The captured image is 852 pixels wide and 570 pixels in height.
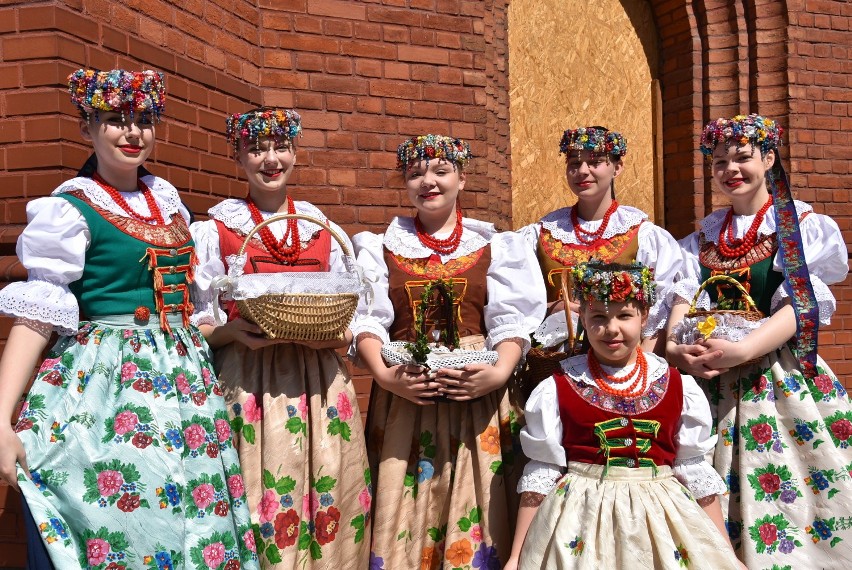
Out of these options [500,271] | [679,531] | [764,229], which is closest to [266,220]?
[500,271]

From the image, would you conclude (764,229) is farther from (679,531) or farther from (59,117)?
(59,117)

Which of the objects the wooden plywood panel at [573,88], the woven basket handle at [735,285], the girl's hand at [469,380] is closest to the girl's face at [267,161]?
the girl's hand at [469,380]

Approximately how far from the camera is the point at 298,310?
314cm

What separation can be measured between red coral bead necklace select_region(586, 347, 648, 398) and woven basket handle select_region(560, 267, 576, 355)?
202mm

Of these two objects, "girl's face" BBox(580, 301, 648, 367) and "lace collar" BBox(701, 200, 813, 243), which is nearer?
"girl's face" BBox(580, 301, 648, 367)

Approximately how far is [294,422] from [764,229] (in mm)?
2121

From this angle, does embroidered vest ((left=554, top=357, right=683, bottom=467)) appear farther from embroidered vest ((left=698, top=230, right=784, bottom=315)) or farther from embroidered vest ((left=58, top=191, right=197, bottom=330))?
embroidered vest ((left=58, top=191, right=197, bottom=330))

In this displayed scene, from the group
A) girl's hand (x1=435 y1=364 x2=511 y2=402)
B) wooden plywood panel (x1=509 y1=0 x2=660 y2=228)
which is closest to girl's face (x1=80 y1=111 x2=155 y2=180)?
girl's hand (x1=435 y1=364 x2=511 y2=402)

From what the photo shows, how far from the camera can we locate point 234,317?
3.44 m

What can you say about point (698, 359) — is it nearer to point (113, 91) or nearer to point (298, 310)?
point (298, 310)

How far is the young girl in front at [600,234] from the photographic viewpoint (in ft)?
13.1

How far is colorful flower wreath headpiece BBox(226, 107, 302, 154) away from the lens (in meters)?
3.45

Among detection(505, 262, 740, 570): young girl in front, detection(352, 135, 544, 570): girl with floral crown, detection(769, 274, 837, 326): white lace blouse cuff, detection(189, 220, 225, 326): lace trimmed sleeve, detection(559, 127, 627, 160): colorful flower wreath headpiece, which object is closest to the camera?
detection(505, 262, 740, 570): young girl in front

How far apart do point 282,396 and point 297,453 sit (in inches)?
8.4
